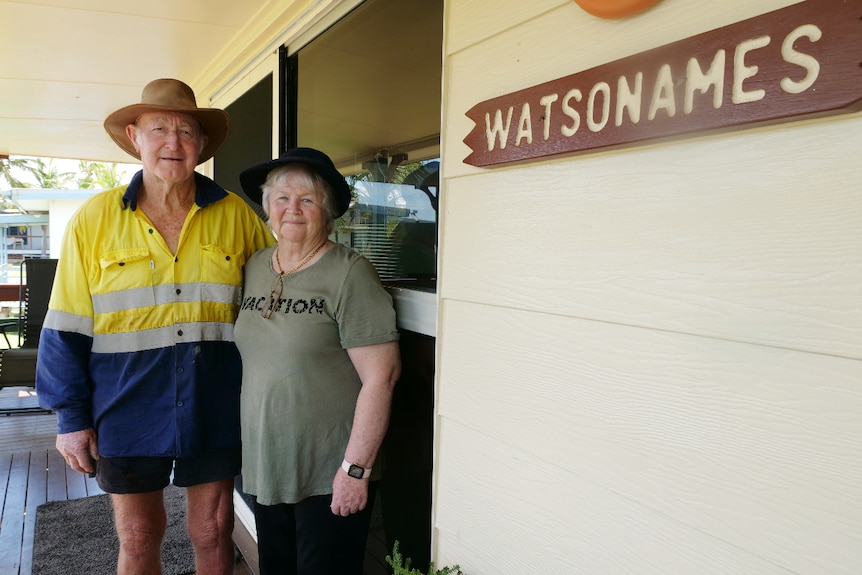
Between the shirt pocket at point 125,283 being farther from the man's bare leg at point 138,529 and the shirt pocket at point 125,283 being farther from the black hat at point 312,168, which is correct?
the man's bare leg at point 138,529

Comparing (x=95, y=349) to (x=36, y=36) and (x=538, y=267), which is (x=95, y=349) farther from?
(x=36, y=36)

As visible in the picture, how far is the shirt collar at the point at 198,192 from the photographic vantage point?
65.6 inches

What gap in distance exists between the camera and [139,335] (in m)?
1.65

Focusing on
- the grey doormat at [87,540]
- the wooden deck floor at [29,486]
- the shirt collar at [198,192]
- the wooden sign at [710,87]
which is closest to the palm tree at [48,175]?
the wooden deck floor at [29,486]

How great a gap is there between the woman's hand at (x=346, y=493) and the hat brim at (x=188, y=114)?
110cm

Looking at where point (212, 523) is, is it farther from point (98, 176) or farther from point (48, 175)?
point (48, 175)

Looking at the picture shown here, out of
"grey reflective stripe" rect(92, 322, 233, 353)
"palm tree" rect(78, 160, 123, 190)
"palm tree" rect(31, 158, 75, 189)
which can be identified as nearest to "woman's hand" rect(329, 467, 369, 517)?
"grey reflective stripe" rect(92, 322, 233, 353)

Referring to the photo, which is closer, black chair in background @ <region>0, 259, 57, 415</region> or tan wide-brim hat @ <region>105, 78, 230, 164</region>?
tan wide-brim hat @ <region>105, 78, 230, 164</region>

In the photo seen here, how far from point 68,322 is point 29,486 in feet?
8.13

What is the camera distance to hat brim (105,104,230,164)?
5.47 feet

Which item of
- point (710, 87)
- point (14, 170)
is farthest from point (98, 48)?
point (14, 170)

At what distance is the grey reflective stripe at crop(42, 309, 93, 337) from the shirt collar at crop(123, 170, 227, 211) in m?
0.33

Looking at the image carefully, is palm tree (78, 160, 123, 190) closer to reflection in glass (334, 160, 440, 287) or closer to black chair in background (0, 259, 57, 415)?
black chair in background (0, 259, 57, 415)

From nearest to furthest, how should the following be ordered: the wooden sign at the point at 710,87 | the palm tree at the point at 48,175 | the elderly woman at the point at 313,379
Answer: the wooden sign at the point at 710,87
the elderly woman at the point at 313,379
the palm tree at the point at 48,175
